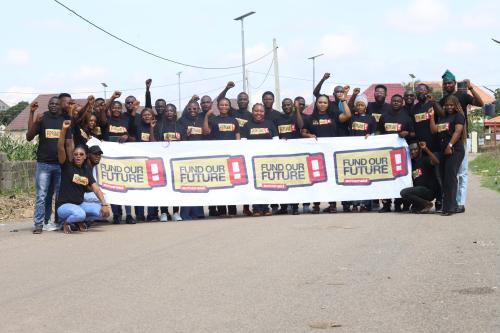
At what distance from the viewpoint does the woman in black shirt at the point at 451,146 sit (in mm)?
13180

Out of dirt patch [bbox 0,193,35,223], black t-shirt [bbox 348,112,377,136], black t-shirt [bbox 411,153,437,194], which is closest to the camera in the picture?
black t-shirt [bbox 411,153,437,194]

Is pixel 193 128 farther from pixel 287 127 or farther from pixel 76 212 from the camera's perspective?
pixel 76 212

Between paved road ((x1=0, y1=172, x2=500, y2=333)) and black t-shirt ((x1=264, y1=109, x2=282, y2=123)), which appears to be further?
black t-shirt ((x1=264, y1=109, x2=282, y2=123))

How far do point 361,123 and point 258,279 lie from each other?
753 centimetres

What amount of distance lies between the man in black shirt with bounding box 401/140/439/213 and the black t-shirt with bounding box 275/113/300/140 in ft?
7.19

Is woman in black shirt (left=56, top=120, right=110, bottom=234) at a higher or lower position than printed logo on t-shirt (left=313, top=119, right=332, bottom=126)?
lower

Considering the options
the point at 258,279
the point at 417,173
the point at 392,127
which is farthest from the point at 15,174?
the point at 258,279

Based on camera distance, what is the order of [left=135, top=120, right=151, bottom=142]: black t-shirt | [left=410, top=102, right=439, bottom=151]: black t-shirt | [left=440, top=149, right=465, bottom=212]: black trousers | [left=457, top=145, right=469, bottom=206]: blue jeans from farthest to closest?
1. [left=135, top=120, right=151, bottom=142]: black t-shirt
2. [left=410, top=102, right=439, bottom=151]: black t-shirt
3. [left=457, top=145, right=469, bottom=206]: blue jeans
4. [left=440, top=149, right=465, bottom=212]: black trousers

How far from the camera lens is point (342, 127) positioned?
Answer: 14.9 m

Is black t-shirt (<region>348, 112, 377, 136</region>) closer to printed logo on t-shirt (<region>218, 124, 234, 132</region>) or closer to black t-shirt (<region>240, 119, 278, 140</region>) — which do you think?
black t-shirt (<region>240, 119, 278, 140</region>)

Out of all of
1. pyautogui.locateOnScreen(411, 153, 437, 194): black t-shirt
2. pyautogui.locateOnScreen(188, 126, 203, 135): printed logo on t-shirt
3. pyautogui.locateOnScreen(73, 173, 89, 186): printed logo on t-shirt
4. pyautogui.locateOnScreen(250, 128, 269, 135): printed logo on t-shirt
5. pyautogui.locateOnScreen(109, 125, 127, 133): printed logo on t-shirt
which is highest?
pyautogui.locateOnScreen(109, 125, 127, 133): printed logo on t-shirt

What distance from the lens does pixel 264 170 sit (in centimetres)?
1448

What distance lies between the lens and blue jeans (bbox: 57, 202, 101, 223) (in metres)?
11.9

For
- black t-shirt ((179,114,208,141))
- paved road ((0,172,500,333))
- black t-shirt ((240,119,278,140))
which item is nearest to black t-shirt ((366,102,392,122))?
black t-shirt ((240,119,278,140))
